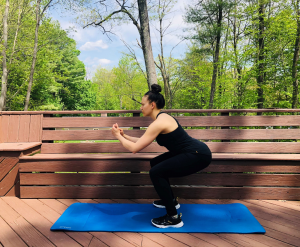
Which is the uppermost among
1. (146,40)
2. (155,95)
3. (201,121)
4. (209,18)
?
(209,18)

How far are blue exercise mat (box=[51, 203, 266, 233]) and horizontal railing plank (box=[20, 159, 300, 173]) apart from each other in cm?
44

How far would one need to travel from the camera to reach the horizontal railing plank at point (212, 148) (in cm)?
324

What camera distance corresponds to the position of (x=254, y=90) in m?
9.07

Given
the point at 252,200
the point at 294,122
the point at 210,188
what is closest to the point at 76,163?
the point at 210,188

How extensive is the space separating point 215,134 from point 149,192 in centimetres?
130

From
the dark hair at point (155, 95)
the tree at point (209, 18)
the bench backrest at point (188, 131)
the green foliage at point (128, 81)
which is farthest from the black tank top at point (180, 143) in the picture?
the green foliage at point (128, 81)

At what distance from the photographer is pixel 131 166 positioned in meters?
2.83

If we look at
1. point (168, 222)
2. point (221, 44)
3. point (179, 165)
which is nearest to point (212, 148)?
point (179, 165)

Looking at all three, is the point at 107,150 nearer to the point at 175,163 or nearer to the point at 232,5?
the point at 175,163

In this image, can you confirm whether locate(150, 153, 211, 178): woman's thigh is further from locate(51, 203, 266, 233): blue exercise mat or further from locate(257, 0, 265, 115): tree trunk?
locate(257, 0, 265, 115): tree trunk

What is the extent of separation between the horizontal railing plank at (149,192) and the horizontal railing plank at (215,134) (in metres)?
0.76

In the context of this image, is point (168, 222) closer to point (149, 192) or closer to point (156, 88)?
point (149, 192)

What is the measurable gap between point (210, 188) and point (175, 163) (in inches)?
40.4

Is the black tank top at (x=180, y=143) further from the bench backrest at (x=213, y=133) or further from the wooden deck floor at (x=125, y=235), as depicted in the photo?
the bench backrest at (x=213, y=133)
